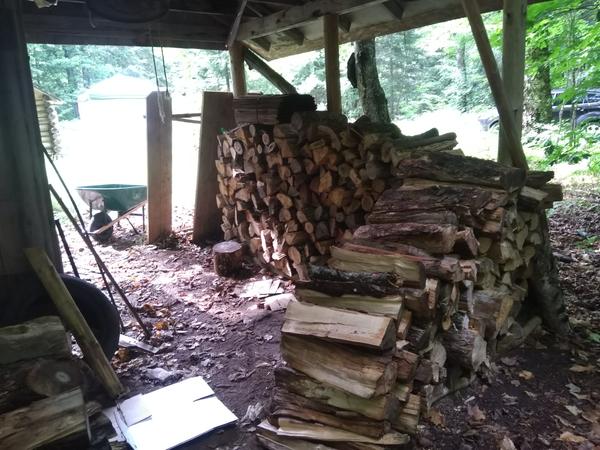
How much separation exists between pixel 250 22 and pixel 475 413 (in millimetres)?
5024

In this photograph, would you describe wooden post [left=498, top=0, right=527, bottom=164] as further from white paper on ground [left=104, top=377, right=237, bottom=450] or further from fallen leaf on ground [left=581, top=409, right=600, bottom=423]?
white paper on ground [left=104, top=377, right=237, bottom=450]

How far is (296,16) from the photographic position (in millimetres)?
4898

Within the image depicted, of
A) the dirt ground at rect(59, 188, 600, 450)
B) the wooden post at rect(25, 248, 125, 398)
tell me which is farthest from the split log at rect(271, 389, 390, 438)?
the wooden post at rect(25, 248, 125, 398)

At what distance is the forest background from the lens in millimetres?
6719

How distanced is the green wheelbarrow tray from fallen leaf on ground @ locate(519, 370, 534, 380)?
5.53m

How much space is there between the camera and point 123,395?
9.70ft

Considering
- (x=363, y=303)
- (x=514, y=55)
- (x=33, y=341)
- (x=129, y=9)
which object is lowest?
(x=33, y=341)

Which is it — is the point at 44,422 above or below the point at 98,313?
below

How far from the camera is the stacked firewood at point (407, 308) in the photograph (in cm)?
214

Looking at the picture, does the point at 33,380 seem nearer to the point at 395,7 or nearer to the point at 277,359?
the point at 277,359

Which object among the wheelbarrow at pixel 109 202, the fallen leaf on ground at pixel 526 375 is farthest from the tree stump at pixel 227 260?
the fallen leaf on ground at pixel 526 375

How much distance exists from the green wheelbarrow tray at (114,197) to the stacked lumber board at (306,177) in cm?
177

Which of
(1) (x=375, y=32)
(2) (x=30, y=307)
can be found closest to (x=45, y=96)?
(1) (x=375, y=32)

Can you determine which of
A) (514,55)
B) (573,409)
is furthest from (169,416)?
(514,55)
